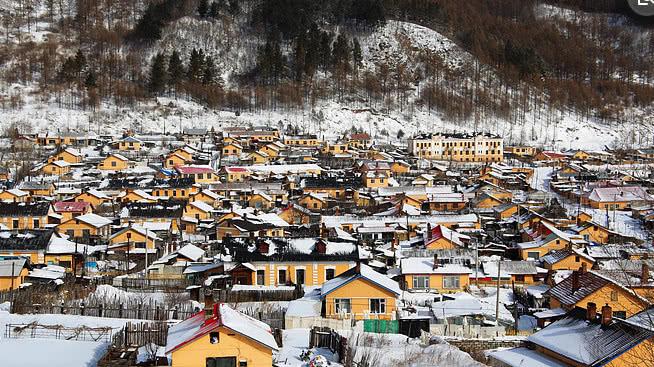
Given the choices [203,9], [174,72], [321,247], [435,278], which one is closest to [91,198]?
[321,247]

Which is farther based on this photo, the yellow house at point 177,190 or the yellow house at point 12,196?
the yellow house at point 177,190

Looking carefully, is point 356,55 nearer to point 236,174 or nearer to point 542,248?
point 236,174

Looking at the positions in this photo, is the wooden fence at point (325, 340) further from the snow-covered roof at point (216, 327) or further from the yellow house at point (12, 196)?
the yellow house at point (12, 196)

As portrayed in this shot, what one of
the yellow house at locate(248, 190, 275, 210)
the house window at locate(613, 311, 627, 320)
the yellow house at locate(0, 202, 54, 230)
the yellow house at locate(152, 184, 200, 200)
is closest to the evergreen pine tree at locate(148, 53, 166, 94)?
the yellow house at locate(152, 184, 200, 200)

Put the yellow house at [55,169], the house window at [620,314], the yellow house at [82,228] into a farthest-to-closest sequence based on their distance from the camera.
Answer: the yellow house at [55,169], the yellow house at [82,228], the house window at [620,314]

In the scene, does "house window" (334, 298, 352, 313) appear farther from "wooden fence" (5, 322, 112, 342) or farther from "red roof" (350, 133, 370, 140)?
"red roof" (350, 133, 370, 140)

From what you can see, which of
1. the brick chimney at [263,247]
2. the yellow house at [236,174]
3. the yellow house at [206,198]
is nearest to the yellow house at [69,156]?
the yellow house at [236,174]
